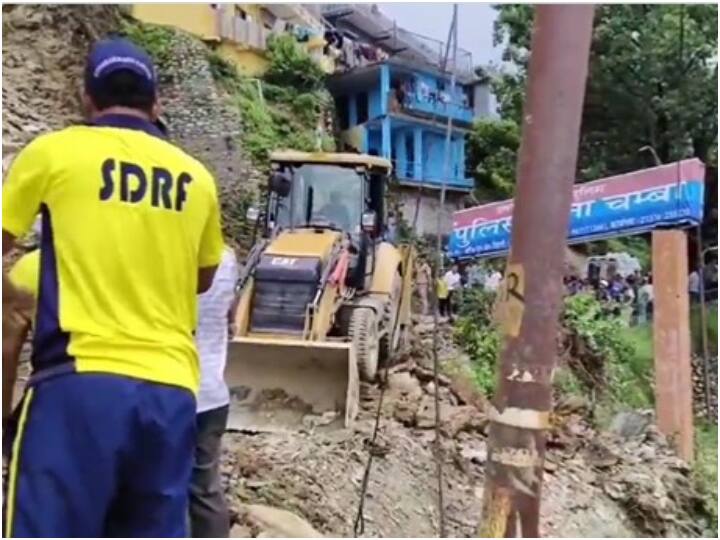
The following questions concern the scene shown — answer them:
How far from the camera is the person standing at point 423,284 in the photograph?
15188 mm

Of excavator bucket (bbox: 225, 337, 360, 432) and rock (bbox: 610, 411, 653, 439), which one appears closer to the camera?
excavator bucket (bbox: 225, 337, 360, 432)

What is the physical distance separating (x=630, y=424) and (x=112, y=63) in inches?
360

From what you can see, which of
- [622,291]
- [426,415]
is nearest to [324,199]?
[426,415]

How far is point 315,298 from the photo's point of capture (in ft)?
27.5

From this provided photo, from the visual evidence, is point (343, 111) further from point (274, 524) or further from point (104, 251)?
point (104, 251)

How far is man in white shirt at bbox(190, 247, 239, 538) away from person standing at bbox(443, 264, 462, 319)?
1319cm

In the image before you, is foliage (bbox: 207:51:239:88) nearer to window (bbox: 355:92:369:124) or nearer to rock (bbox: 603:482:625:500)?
window (bbox: 355:92:369:124)

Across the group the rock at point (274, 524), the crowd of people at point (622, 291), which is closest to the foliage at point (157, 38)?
the crowd of people at point (622, 291)

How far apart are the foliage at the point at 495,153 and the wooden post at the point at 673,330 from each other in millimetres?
10636

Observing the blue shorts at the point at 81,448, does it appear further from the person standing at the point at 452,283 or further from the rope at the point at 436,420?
the person standing at the point at 452,283

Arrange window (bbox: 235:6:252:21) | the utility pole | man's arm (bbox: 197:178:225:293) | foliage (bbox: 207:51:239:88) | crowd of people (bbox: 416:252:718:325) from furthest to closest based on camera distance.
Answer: window (bbox: 235:6:252:21), foliage (bbox: 207:51:239:88), crowd of people (bbox: 416:252:718:325), the utility pole, man's arm (bbox: 197:178:225:293)

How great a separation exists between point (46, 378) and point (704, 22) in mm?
14761

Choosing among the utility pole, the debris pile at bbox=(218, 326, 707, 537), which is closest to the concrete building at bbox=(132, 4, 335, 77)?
the debris pile at bbox=(218, 326, 707, 537)

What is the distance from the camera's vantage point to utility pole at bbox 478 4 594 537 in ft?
7.93
